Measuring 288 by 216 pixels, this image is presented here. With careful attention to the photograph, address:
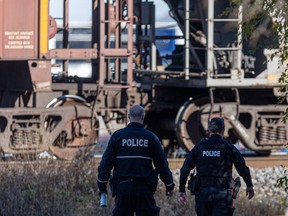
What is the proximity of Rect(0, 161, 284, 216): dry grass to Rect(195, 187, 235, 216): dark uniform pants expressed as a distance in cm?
247

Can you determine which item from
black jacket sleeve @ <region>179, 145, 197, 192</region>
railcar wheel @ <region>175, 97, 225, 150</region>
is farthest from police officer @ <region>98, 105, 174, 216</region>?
railcar wheel @ <region>175, 97, 225, 150</region>

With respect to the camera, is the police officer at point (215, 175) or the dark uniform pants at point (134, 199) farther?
the police officer at point (215, 175)

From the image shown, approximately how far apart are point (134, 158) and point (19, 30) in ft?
22.9

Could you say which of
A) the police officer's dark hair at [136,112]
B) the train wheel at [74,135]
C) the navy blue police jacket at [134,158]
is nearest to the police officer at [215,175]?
the navy blue police jacket at [134,158]

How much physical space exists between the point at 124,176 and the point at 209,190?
0.82m

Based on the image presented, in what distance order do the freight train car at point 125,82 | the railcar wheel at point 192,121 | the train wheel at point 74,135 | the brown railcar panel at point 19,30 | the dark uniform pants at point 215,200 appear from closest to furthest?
1. the dark uniform pants at point 215,200
2. the brown railcar panel at point 19,30
3. the freight train car at point 125,82
4. the train wheel at point 74,135
5. the railcar wheel at point 192,121

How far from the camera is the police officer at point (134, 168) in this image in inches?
289

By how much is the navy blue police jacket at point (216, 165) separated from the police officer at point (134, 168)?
1.02ft

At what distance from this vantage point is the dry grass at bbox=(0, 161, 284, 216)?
963 cm

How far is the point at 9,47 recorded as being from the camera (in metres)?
13.8

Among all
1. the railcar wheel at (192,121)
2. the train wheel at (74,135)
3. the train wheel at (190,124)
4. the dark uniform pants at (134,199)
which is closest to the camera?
the dark uniform pants at (134,199)

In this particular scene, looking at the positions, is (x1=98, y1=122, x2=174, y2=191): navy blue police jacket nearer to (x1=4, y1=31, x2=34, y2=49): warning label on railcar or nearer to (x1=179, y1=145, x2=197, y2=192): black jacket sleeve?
(x1=179, y1=145, x2=197, y2=192): black jacket sleeve

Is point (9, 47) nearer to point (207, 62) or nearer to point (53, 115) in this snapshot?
point (53, 115)

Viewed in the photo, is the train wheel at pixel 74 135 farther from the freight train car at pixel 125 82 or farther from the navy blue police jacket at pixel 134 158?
the navy blue police jacket at pixel 134 158
